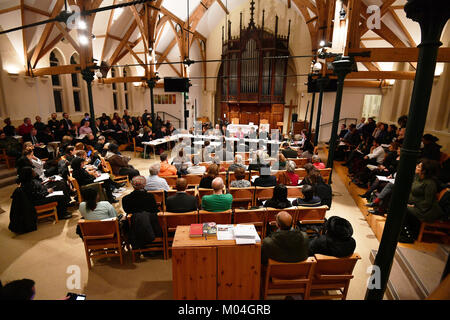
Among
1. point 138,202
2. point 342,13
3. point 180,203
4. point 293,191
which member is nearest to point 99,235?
point 138,202

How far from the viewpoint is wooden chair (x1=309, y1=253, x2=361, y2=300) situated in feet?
7.56

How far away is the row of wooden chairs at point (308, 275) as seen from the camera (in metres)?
2.27

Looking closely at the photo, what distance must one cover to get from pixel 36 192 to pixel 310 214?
438cm

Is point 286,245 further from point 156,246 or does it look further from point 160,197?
point 160,197

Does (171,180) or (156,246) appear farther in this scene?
(171,180)

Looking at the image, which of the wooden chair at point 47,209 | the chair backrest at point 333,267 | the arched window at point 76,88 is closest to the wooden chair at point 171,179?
the wooden chair at point 47,209

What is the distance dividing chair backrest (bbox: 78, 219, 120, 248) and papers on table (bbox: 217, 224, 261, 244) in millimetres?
1423

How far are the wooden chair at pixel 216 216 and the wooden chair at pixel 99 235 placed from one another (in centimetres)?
104

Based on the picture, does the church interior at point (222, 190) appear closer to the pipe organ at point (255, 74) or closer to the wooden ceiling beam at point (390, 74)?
the wooden ceiling beam at point (390, 74)

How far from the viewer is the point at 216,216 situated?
10.1 ft

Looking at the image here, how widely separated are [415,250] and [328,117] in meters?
10.3
